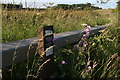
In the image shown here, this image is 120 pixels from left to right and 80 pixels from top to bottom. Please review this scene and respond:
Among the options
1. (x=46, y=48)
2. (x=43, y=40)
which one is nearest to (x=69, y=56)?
(x=46, y=48)

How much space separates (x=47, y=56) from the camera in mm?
2604

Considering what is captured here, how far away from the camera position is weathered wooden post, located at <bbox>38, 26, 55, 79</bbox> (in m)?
2.43

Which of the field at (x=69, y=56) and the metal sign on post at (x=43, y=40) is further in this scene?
the field at (x=69, y=56)

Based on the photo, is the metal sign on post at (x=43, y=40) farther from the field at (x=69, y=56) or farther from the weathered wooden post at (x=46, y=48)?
the field at (x=69, y=56)

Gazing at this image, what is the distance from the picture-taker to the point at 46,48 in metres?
2.50

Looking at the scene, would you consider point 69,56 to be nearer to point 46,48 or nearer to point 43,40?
point 46,48

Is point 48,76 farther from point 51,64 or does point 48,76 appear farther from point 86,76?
point 86,76

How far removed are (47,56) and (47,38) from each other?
0.26 meters

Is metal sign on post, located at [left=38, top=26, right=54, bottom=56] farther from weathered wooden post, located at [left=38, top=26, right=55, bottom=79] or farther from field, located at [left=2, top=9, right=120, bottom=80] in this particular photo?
field, located at [left=2, top=9, right=120, bottom=80]

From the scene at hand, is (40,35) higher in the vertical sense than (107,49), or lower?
higher

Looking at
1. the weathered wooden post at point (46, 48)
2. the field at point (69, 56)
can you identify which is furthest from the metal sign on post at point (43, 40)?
the field at point (69, 56)

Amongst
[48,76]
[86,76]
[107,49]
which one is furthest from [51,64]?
[107,49]

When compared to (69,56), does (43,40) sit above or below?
above

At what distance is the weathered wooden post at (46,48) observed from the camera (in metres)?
2.43
